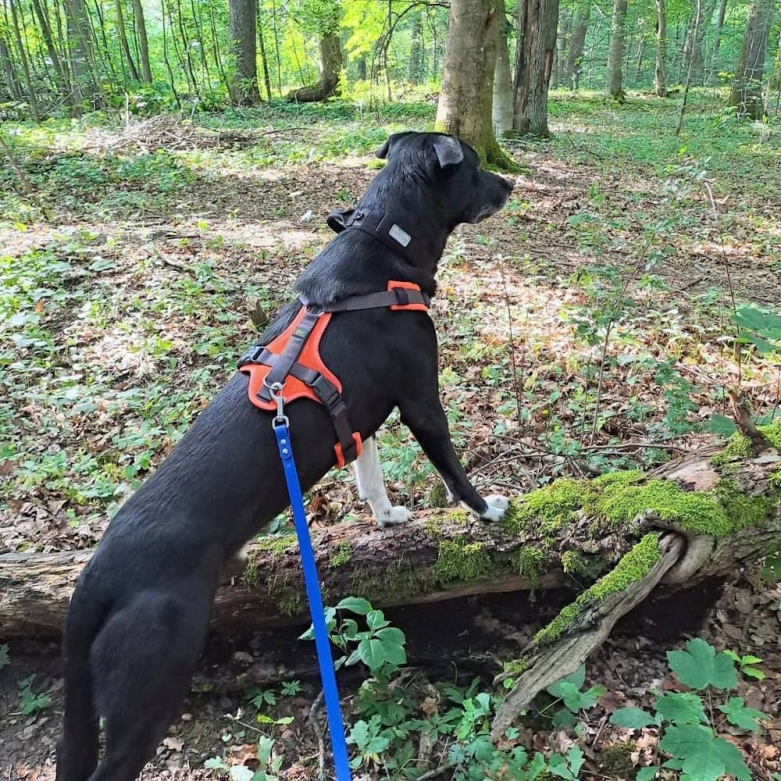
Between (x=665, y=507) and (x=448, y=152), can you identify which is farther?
(x=448, y=152)

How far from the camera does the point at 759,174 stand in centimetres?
1107

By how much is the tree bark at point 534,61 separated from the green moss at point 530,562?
11.7m

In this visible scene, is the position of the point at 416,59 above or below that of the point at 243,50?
above

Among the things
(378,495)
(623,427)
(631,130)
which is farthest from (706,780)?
(631,130)

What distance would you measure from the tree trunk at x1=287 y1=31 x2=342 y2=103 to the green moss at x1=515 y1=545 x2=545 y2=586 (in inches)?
Answer: 761

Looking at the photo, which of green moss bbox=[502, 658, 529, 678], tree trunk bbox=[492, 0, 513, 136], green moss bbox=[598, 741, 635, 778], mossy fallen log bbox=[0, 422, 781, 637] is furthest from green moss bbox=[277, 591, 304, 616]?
tree trunk bbox=[492, 0, 513, 136]

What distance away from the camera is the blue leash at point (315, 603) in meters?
1.70

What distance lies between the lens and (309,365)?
2.48 metres

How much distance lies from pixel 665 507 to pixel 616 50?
25345 millimetres

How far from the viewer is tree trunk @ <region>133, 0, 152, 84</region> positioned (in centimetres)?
1814

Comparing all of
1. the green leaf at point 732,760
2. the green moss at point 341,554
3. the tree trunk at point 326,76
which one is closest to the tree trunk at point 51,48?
the tree trunk at point 326,76

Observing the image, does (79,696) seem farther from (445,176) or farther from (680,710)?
(445,176)

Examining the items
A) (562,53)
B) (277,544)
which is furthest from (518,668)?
(562,53)

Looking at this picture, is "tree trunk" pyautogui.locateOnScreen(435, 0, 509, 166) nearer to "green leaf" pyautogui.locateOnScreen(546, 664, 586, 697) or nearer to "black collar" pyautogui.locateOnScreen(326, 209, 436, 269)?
"black collar" pyautogui.locateOnScreen(326, 209, 436, 269)
